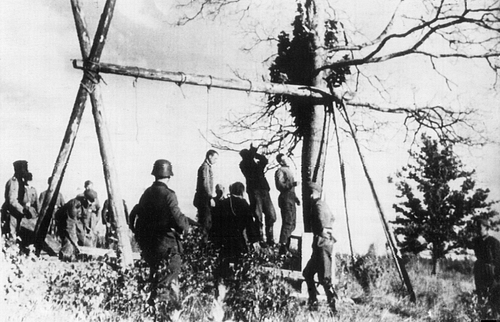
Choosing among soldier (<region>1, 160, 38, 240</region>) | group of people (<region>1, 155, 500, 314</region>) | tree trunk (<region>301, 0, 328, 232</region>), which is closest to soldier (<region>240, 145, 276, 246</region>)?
group of people (<region>1, 155, 500, 314</region>)

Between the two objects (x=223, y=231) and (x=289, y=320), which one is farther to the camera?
(x=223, y=231)

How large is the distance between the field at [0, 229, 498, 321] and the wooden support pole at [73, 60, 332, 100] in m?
2.22

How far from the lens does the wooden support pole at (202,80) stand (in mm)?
5730

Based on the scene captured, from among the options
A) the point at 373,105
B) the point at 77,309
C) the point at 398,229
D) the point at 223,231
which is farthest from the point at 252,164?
the point at 398,229

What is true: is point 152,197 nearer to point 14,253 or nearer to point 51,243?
point 14,253

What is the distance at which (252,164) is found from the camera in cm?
767

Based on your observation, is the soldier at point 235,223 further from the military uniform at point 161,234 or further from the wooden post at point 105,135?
the wooden post at point 105,135

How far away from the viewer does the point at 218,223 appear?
6391 mm

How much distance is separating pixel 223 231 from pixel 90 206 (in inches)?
194

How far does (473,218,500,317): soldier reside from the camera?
597cm

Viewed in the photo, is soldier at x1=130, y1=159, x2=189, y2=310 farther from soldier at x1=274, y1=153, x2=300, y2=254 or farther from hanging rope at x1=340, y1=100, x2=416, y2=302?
hanging rope at x1=340, y1=100, x2=416, y2=302

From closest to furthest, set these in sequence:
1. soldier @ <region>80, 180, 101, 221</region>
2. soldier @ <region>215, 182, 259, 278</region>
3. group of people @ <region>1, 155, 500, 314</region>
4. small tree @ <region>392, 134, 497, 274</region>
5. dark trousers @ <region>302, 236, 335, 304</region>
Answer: group of people @ <region>1, 155, 500, 314</region> → dark trousers @ <region>302, 236, 335, 304</region> → soldier @ <region>215, 182, 259, 278</region> → soldier @ <region>80, 180, 101, 221</region> → small tree @ <region>392, 134, 497, 274</region>

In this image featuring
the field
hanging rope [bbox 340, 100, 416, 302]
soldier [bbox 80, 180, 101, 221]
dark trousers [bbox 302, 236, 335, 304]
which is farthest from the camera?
soldier [bbox 80, 180, 101, 221]

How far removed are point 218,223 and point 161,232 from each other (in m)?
1.42
